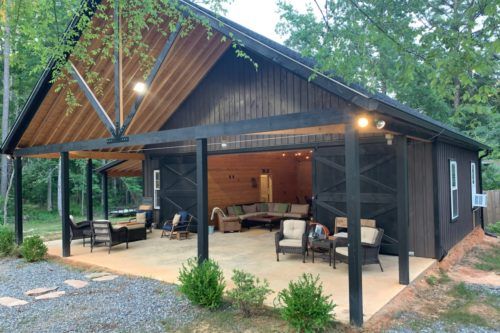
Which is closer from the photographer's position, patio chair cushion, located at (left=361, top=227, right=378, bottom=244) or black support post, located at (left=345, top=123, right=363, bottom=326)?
black support post, located at (left=345, top=123, right=363, bottom=326)

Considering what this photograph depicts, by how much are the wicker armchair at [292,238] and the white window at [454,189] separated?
12.1 feet

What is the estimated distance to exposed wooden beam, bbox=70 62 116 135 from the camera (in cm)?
707

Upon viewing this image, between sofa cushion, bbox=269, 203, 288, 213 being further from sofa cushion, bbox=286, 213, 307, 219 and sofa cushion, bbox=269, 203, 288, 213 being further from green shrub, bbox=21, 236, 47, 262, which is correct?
green shrub, bbox=21, 236, 47, 262

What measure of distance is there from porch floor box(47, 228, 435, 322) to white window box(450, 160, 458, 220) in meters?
2.16

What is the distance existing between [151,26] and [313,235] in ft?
16.8

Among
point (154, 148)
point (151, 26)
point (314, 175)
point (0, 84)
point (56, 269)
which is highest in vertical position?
point (0, 84)

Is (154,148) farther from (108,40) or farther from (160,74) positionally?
(108,40)

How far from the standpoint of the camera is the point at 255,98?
7.72 meters

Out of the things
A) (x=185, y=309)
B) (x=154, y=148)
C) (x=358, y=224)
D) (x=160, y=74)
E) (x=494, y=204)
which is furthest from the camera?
(x=494, y=204)

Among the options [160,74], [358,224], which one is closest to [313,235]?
[358,224]

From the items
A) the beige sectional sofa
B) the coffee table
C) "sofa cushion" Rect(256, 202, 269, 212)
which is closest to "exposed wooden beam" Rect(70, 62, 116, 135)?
the beige sectional sofa

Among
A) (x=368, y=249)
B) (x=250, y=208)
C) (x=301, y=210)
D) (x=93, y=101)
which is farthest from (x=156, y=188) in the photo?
(x=368, y=249)

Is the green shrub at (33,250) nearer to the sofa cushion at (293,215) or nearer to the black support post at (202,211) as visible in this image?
the black support post at (202,211)

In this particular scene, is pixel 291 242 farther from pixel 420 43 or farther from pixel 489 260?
pixel 489 260
